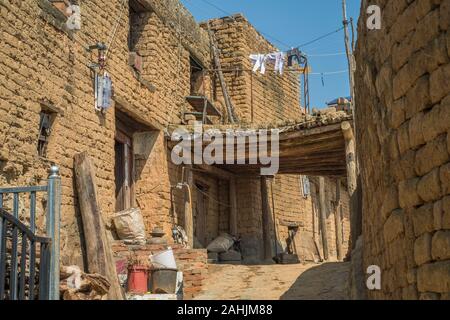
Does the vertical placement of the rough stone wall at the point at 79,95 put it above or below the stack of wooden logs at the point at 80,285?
above

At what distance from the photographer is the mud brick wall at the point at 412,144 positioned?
3.12 m

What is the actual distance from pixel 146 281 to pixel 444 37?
21.3ft

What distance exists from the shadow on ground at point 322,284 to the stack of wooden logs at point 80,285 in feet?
9.36

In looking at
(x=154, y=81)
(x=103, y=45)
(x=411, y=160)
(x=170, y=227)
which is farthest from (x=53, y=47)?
(x=411, y=160)

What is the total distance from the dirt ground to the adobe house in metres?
0.57

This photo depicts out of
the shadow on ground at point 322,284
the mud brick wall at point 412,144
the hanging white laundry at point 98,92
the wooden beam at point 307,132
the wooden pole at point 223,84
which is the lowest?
the shadow on ground at point 322,284

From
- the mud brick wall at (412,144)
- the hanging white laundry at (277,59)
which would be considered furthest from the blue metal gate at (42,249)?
the hanging white laundry at (277,59)

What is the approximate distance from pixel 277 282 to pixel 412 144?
6480 mm

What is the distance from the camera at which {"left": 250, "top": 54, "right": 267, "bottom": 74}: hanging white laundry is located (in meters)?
15.5

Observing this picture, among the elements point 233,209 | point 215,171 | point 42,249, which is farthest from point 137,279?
point 233,209

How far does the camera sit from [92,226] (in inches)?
332

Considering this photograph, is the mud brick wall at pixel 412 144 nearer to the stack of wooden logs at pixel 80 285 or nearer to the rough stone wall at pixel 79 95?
the stack of wooden logs at pixel 80 285

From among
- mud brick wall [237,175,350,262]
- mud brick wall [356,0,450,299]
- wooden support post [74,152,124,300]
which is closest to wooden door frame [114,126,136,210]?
wooden support post [74,152,124,300]

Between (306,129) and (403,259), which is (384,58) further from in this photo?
(306,129)
